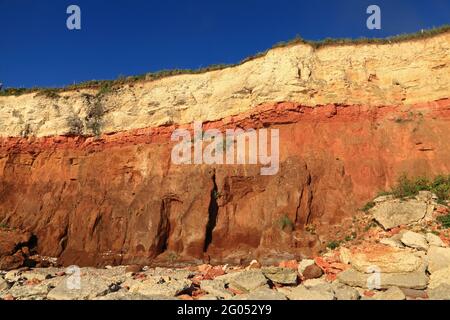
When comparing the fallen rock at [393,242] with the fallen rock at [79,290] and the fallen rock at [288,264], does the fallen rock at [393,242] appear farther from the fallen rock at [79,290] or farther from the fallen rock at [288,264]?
the fallen rock at [79,290]

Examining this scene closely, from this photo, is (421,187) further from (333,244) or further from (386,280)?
(386,280)

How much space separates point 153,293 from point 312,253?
6926 millimetres

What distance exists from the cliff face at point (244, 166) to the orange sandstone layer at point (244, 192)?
2.1 inches

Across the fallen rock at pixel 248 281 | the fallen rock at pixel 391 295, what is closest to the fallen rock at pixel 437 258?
the fallen rock at pixel 391 295

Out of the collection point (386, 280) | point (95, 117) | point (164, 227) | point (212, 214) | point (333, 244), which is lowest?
point (386, 280)

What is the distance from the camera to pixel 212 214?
747 inches

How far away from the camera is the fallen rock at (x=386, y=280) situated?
38.0 feet

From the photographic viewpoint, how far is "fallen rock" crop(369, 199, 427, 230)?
14.8m

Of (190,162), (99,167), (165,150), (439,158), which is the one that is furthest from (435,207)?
(99,167)

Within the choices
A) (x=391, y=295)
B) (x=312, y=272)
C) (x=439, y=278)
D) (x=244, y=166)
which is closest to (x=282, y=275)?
(x=312, y=272)

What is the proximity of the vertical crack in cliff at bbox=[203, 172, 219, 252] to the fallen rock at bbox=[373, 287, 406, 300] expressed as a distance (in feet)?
28.1

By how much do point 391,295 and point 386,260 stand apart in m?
1.82

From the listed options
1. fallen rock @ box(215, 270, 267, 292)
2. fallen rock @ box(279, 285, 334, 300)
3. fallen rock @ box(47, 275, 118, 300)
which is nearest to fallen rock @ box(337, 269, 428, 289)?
fallen rock @ box(279, 285, 334, 300)

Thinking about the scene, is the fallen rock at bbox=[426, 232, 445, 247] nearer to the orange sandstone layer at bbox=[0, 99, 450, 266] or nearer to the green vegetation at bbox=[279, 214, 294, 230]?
the orange sandstone layer at bbox=[0, 99, 450, 266]
